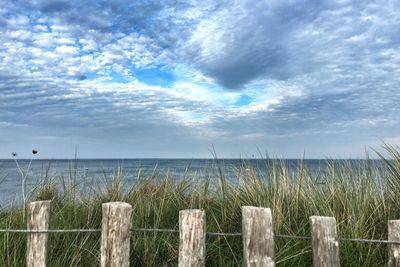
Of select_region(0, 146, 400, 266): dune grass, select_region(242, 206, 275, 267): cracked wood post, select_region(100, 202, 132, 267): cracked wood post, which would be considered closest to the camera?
select_region(242, 206, 275, 267): cracked wood post

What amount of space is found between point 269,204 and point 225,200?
0.71 meters

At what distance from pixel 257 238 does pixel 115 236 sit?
4.47ft

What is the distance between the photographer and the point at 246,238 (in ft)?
12.5

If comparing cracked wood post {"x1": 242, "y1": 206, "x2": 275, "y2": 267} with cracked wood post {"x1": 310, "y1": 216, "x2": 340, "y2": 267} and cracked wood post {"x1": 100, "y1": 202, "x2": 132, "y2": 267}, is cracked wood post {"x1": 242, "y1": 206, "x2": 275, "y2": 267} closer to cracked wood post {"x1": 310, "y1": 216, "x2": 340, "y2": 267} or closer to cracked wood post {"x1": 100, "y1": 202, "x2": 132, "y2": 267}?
cracked wood post {"x1": 310, "y1": 216, "x2": 340, "y2": 267}

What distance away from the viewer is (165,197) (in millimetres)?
5980

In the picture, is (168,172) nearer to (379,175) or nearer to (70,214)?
(70,214)

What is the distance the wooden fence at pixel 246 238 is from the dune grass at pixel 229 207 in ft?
1.95

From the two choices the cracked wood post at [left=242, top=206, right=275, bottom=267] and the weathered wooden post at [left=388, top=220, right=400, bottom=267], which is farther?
the weathered wooden post at [left=388, top=220, right=400, bottom=267]

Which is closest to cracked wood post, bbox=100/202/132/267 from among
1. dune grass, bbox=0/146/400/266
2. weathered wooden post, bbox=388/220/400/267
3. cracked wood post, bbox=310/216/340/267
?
dune grass, bbox=0/146/400/266

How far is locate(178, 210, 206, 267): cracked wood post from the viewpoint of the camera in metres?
3.81

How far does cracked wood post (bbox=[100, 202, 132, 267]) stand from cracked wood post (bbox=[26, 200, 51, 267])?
25.3 inches

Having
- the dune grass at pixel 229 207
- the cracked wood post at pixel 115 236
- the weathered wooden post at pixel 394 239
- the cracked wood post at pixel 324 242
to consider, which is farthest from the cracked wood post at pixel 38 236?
the weathered wooden post at pixel 394 239

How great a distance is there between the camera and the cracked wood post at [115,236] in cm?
386

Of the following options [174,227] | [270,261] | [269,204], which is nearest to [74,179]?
[174,227]
